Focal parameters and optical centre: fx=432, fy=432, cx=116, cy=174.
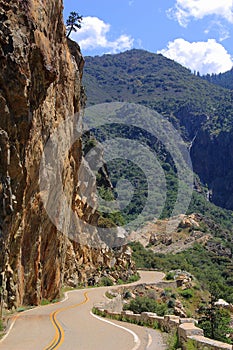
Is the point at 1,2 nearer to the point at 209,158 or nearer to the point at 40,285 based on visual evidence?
the point at 40,285

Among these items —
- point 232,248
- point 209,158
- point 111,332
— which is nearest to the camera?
point 111,332

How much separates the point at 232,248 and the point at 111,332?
74314 millimetres

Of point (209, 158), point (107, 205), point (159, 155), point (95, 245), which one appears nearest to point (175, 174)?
point (159, 155)

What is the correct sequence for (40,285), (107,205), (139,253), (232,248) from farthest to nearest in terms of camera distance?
1. (232,248)
2. (139,253)
3. (107,205)
4. (40,285)

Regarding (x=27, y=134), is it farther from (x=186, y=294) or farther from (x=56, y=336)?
(x=186, y=294)

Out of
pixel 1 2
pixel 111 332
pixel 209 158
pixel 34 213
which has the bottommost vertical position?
pixel 111 332

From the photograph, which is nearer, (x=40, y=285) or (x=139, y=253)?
(x=40, y=285)

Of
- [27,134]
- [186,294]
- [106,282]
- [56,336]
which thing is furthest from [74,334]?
[186,294]

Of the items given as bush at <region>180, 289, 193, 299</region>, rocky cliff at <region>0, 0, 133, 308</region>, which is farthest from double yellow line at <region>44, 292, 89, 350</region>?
bush at <region>180, 289, 193, 299</region>

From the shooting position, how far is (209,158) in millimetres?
191250

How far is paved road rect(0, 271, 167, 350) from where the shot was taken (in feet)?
36.6

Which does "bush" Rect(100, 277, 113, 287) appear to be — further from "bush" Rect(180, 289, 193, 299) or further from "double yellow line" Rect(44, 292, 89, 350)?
"double yellow line" Rect(44, 292, 89, 350)

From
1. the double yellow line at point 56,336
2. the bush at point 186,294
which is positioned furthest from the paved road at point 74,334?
the bush at point 186,294

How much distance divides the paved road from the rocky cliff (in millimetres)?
2213
